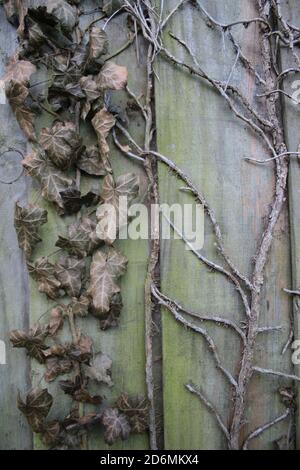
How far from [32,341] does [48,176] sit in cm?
49

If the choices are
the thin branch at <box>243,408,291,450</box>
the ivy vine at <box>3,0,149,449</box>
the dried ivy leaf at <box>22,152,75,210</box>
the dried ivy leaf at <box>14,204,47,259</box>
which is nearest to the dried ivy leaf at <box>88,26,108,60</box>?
the ivy vine at <box>3,0,149,449</box>

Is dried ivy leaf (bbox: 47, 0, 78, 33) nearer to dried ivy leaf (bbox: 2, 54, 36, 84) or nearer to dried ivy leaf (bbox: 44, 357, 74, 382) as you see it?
dried ivy leaf (bbox: 2, 54, 36, 84)

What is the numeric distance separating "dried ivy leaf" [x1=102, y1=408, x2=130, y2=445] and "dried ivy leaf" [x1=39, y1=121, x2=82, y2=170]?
2.44 feet

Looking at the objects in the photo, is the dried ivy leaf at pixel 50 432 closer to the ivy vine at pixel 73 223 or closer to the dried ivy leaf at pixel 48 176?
the ivy vine at pixel 73 223

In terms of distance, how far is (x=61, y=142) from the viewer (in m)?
1.46

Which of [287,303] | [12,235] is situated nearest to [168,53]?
[12,235]

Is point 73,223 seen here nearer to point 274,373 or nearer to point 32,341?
point 32,341

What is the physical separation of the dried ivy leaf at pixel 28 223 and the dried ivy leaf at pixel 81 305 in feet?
0.68

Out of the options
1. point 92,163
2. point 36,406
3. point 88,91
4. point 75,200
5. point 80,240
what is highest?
point 88,91

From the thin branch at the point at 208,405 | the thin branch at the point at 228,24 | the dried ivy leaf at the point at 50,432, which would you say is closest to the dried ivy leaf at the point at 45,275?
the dried ivy leaf at the point at 50,432

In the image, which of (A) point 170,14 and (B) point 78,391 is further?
(A) point 170,14

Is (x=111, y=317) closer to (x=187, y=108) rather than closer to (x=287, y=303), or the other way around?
(x=287, y=303)

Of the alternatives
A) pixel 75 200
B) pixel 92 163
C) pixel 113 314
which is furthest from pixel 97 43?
pixel 113 314

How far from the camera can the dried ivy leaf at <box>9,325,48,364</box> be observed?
145cm
